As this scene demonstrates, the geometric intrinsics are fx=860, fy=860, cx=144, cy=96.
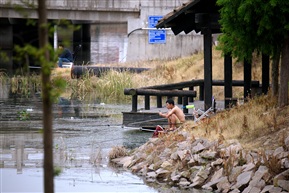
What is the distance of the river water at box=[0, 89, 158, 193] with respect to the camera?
15320 millimetres

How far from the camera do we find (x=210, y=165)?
603 inches

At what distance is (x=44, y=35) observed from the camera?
7258mm

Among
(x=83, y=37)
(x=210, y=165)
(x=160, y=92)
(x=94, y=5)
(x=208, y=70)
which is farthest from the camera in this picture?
(x=83, y=37)

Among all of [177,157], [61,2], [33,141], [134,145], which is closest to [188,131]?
[177,157]

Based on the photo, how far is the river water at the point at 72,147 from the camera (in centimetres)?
1532

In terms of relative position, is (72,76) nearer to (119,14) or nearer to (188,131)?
(119,14)

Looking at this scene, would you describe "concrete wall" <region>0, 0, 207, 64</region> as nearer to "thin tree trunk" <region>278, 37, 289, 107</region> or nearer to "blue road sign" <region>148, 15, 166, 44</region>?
"blue road sign" <region>148, 15, 166, 44</region>

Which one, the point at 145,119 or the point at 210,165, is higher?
the point at 145,119

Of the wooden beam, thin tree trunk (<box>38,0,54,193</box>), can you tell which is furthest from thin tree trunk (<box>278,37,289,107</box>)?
thin tree trunk (<box>38,0,54,193</box>)

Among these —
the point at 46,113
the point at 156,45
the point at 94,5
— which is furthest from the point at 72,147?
the point at 156,45

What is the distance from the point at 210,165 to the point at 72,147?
6002 millimetres

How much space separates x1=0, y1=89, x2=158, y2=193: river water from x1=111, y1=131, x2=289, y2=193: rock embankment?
52cm

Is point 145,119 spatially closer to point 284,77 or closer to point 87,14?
point 284,77

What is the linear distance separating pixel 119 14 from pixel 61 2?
3917 millimetres
